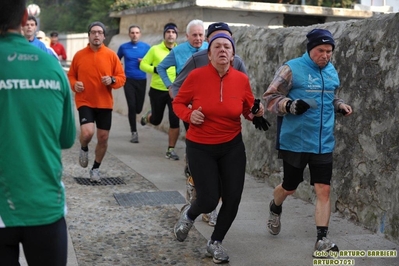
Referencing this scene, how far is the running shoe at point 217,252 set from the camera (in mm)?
5637

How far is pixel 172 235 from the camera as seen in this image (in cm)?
646

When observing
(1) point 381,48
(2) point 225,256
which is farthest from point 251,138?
(2) point 225,256

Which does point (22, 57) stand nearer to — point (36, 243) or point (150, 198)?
point (36, 243)

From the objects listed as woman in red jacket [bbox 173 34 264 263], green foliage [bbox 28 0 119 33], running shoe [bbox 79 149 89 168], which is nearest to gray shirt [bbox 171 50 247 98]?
woman in red jacket [bbox 173 34 264 263]

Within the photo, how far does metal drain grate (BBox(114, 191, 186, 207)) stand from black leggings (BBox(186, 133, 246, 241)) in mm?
2115

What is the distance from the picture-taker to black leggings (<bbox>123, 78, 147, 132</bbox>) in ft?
40.9

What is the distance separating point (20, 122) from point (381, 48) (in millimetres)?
4088

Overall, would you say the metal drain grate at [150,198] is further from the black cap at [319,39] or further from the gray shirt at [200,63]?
the black cap at [319,39]

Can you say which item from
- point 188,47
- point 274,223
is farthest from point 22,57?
point 188,47

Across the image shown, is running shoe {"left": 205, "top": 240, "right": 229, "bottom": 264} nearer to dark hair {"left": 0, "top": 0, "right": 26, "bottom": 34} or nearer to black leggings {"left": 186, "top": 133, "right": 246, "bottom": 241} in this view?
black leggings {"left": 186, "top": 133, "right": 246, "bottom": 241}

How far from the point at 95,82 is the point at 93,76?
0.24 ft

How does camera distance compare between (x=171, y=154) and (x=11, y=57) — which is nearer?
(x=11, y=57)

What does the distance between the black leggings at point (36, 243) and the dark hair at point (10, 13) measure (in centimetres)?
84

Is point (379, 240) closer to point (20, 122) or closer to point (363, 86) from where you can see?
point (363, 86)
